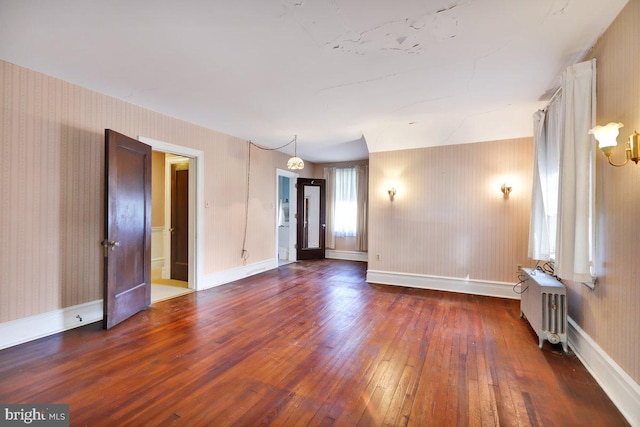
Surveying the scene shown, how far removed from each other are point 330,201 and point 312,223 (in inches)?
33.1

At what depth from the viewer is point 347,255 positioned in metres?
7.76

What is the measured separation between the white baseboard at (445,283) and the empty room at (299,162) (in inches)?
1.5

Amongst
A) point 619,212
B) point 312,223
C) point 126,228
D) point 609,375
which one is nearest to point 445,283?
point 609,375

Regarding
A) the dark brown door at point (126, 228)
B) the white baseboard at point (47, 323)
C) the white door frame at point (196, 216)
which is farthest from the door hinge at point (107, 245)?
the white door frame at point (196, 216)

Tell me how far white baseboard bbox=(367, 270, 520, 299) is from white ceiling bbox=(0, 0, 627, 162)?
8.65 feet

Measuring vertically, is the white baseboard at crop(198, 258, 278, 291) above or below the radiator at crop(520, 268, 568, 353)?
below

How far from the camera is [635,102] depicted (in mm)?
1765

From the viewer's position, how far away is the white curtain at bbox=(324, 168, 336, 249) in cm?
783

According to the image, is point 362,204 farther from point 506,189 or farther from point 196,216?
point 196,216

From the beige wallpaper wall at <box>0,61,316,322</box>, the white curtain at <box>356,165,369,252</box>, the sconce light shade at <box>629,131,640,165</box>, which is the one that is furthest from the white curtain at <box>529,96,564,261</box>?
the beige wallpaper wall at <box>0,61,316,322</box>

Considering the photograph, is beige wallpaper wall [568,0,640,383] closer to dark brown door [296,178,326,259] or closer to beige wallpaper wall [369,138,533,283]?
beige wallpaper wall [369,138,533,283]

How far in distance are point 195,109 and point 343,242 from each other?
17.2ft

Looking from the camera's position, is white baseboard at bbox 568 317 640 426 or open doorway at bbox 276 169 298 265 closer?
white baseboard at bbox 568 317 640 426

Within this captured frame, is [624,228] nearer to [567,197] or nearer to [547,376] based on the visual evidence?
[567,197]
